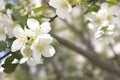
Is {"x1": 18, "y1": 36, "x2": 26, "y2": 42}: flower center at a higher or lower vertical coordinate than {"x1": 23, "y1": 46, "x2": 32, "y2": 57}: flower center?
higher

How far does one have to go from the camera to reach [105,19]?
62.7 inches

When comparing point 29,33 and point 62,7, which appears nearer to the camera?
point 29,33

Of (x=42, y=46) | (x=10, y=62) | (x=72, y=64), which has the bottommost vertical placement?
(x=72, y=64)

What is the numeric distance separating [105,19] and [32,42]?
43cm

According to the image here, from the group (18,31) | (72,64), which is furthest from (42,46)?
(72,64)

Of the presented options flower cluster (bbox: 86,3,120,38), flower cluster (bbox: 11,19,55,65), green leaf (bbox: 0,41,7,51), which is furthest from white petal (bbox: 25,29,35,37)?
flower cluster (bbox: 86,3,120,38)

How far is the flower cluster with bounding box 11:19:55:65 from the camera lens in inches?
50.6

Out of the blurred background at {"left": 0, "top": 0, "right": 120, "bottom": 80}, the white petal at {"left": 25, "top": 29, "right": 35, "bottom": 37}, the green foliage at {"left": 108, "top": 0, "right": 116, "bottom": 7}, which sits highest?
the white petal at {"left": 25, "top": 29, "right": 35, "bottom": 37}

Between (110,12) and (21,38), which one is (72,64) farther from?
(21,38)

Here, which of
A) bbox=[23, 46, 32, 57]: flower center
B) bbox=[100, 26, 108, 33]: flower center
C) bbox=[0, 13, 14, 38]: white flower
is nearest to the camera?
bbox=[23, 46, 32, 57]: flower center

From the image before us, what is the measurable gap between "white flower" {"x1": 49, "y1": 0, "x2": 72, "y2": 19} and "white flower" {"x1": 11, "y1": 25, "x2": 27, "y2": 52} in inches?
7.3

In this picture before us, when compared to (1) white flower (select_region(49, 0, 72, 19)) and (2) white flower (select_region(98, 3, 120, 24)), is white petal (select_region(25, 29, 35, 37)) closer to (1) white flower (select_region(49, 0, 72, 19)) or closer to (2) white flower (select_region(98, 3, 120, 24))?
(1) white flower (select_region(49, 0, 72, 19))

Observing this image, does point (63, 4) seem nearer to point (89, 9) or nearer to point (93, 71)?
point (89, 9)

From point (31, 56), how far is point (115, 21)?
437mm
